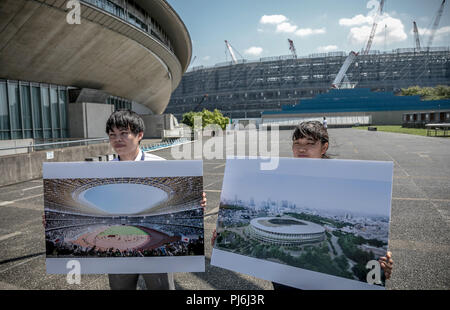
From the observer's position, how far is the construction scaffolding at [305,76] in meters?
106

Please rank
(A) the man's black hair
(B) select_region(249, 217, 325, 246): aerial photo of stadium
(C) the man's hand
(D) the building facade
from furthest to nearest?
(D) the building facade, (A) the man's black hair, (B) select_region(249, 217, 325, 246): aerial photo of stadium, (C) the man's hand

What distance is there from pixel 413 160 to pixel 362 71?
352ft

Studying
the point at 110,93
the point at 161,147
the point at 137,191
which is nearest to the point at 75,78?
the point at 110,93

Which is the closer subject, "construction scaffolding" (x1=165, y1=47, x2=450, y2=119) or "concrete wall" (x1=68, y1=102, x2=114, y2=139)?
"concrete wall" (x1=68, y1=102, x2=114, y2=139)

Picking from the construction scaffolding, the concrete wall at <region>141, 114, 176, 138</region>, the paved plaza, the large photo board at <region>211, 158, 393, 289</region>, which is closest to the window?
the paved plaza

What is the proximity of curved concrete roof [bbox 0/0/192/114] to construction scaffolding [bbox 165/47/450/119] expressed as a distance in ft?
260

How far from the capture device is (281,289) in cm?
230

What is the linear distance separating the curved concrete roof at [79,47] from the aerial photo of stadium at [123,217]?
17328mm

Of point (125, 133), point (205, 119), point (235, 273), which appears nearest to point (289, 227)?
point (125, 133)

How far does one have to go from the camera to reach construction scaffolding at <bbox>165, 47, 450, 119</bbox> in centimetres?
10625

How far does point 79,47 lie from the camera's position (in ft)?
67.7

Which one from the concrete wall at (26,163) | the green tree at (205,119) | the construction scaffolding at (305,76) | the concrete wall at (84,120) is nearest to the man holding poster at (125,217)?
the concrete wall at (26,163)

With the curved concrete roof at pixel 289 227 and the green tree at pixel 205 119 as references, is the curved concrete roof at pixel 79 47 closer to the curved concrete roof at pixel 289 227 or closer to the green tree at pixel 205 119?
the green tree at pixel 205 119

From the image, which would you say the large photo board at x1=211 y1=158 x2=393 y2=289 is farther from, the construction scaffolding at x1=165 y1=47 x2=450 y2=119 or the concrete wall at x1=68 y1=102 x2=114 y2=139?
the construction scaffolding at x1=165 y1=47 x2=450 y2=119
